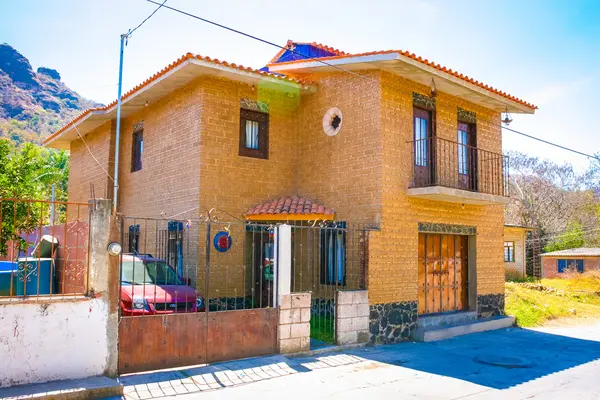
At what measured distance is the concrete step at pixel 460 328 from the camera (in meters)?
11.3

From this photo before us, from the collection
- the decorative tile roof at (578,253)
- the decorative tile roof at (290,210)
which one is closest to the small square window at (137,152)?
the decorative tile roof at (290,210)

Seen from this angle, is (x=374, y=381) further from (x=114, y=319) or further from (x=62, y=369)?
(x=62, y=369)

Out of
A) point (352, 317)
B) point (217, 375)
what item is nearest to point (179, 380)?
point (217, 375)

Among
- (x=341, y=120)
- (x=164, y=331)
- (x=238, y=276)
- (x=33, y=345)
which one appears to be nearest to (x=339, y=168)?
(x=341, y=120)

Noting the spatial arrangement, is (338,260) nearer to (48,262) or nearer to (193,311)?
(193,311)

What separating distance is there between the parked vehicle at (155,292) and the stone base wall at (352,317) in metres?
2.68

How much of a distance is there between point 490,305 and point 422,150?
4.93m

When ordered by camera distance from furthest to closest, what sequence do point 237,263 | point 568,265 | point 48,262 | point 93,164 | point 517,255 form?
1. point 568,265
2. point 517,255
3. point 93,164
4. point 237,263
5. point 48,262

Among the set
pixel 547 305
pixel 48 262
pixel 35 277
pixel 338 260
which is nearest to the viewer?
pixel 35 277

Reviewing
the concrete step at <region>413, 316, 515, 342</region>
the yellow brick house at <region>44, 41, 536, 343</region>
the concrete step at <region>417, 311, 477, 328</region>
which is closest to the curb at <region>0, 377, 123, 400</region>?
the yellow brick house at <region>44, 41, 536, 343</region>

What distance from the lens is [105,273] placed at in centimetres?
696

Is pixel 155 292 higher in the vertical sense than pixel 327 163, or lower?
lower

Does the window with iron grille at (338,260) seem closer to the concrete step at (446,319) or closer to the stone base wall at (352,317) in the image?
the stone base wall at (352,317)

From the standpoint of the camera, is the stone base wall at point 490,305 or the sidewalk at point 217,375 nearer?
the sidewalk at point 217,375
